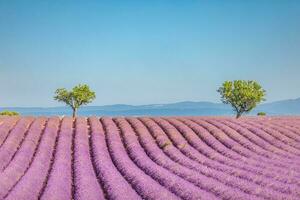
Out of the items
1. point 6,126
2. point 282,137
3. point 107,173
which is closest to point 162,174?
point 107,173

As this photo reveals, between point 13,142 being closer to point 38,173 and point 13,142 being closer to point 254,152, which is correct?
point 38,173

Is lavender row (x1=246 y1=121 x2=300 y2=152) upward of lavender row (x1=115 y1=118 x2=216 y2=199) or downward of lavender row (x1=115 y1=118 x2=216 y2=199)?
upward

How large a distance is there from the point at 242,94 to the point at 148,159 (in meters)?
50.3

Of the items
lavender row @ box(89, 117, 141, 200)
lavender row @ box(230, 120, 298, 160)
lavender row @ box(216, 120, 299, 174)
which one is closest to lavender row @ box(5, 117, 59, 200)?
lavender row @ box(89, 117, 141, 200)

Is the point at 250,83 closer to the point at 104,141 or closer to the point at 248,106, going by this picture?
the point at 248,106

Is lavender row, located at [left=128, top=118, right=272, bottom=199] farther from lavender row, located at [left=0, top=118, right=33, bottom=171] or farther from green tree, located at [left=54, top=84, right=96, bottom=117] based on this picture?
green tree, located at [left=54, top=84, right=96, bottom=117]

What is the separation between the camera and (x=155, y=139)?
2419cm

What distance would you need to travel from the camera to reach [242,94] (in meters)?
67.9

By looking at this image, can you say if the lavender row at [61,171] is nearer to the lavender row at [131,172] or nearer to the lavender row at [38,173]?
the lavender row at [38,173]

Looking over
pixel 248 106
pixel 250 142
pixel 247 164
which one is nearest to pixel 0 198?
pixel 247 164

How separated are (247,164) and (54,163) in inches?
307

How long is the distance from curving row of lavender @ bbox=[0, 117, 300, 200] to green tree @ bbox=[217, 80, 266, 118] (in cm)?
3779

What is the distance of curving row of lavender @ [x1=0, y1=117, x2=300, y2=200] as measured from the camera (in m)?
13.6

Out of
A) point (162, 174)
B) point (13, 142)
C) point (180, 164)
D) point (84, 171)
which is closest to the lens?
point (162, 174)
